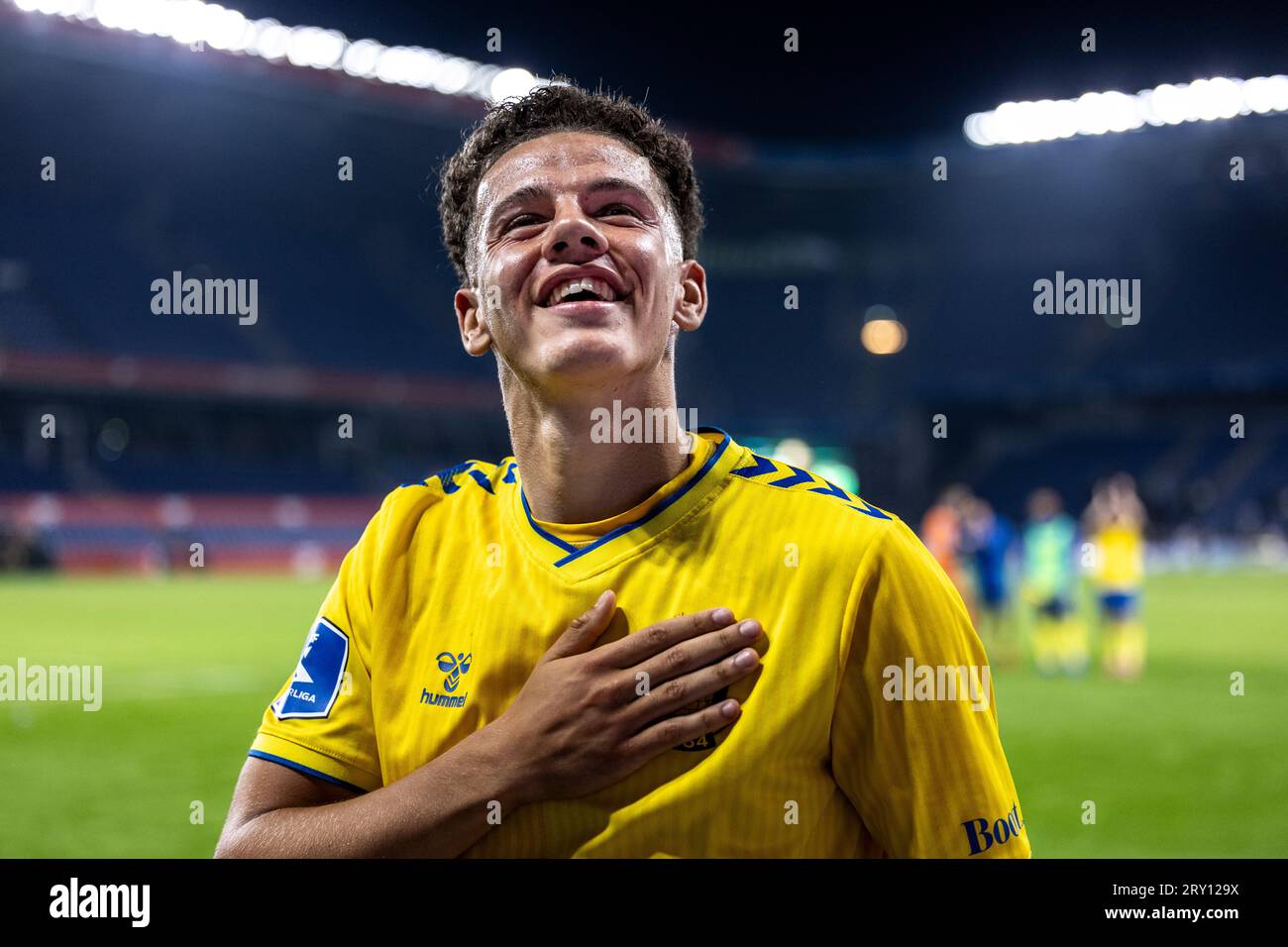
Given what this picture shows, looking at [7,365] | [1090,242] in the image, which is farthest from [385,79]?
[1090,242]

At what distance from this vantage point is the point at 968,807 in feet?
5.99

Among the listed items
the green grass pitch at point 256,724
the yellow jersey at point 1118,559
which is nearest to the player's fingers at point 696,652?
the green grass pitch at point 256,724

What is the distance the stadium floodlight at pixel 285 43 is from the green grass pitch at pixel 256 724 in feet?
54.6

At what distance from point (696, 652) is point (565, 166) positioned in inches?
34.6

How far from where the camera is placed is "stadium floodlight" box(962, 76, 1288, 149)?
3203cm

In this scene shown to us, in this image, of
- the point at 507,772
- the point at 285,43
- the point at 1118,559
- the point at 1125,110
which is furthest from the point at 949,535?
the point at 1125,110

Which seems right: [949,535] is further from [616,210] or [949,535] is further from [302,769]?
[302,769]

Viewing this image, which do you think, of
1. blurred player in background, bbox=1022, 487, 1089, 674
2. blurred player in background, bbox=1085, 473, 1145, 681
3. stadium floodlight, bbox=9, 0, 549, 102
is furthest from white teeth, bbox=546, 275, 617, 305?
stadium floodlight, bbox=9, 0, 549, 102

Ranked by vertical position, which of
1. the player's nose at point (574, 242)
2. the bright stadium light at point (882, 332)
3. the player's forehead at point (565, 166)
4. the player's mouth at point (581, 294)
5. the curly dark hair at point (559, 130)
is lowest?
the player's mouth at point (581, 294)

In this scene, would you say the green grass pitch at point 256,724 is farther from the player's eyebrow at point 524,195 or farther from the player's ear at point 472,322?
the player's eyebrow at point 524,195

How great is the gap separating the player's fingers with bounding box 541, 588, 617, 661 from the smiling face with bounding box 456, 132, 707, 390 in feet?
1.21

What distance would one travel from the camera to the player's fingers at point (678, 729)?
1.79 m

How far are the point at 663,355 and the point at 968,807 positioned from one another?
907 mm
